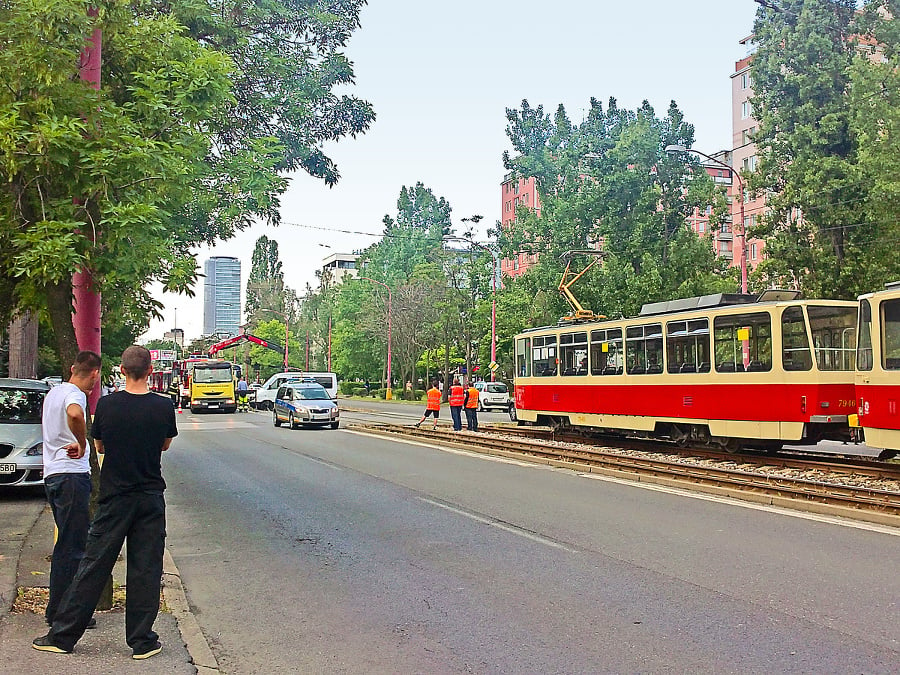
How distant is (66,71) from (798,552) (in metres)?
8.05

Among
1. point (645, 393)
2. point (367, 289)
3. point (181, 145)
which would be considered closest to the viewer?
point (181, 145)

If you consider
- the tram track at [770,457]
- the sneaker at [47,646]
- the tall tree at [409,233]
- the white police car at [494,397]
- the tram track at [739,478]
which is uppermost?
the tall tree at [409,233]

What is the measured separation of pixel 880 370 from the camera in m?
14.7

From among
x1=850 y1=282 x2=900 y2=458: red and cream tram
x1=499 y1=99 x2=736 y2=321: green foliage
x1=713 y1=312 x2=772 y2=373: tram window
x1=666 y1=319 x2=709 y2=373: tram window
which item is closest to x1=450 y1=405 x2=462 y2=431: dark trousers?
x1=666 y1=319 x2=709 y2=373: tram window

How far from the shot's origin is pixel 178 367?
70.0 meters

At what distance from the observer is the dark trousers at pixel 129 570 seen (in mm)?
5895

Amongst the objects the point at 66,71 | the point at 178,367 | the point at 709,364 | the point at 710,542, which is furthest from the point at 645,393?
the point at 178,367

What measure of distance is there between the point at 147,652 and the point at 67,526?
3.73ft

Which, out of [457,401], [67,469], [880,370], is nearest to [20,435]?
[67,469]

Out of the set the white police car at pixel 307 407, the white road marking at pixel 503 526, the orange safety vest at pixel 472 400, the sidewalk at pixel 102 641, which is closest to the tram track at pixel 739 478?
the white road marking at pixel 503 526

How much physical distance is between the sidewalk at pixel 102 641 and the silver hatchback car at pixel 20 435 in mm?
5508

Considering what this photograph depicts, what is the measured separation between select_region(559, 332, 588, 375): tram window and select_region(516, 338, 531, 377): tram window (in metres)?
1.97

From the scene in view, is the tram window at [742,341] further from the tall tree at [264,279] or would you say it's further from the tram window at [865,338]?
the tall tree at [264,279]

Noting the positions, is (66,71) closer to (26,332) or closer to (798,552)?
(798,552)
